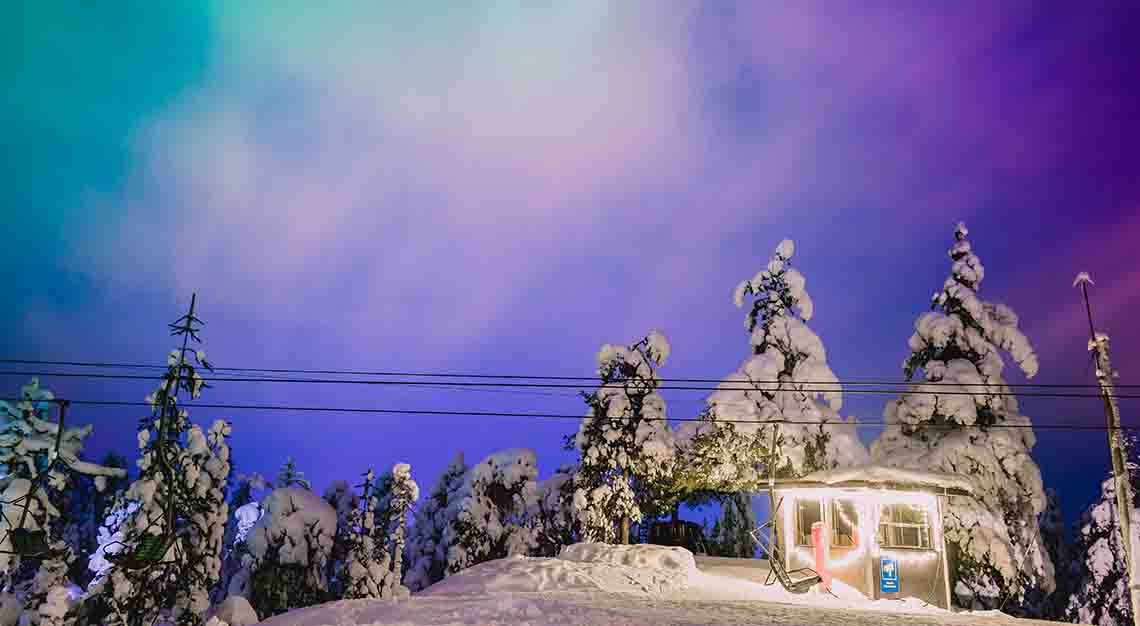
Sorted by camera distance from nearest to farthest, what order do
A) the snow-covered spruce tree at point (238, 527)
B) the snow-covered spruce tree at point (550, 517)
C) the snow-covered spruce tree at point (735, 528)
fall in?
the snow-covered spruce tree at point (735, 528) < the snow-covered spruce tree at point (550, 517) < the snow-covered spruce tree at point (238, 527)

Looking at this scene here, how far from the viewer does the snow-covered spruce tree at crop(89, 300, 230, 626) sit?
27.2m

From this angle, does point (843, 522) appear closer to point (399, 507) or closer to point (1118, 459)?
point (1118, 459)

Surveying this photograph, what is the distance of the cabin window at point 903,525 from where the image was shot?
22062mm

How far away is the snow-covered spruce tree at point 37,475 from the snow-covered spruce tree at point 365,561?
44.4 ft

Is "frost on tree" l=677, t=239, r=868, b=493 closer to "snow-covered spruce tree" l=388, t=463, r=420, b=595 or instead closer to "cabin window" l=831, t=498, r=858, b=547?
"cabin window" l=831, t=498, r=858, b=547

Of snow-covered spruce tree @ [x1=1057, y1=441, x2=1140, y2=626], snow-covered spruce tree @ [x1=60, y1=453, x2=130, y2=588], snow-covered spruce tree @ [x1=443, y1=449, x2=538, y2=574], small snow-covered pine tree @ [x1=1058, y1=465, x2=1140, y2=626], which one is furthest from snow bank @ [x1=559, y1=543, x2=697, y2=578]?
snow-covered spruce tree @ [x1=60, y1=453, x2=130, y2=588]

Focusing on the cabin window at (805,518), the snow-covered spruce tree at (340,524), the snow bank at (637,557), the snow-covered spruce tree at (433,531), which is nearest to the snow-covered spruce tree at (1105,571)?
the cabin window at (805,518)

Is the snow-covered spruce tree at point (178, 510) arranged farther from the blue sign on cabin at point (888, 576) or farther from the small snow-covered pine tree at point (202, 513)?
the blue sign on cabin at point (888, 576)

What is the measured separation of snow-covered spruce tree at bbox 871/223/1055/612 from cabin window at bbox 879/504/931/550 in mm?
6647

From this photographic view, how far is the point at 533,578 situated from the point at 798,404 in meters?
16.2

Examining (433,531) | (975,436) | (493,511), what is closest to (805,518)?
(975,436)

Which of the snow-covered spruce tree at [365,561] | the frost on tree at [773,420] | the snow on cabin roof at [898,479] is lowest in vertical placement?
the snow-covered spruce tree at [365,561]

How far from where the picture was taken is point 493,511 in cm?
3994

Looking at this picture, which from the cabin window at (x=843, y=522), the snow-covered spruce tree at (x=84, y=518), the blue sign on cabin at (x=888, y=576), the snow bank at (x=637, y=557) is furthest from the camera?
the snow-covered spruce tree at (x=84, y=518)
